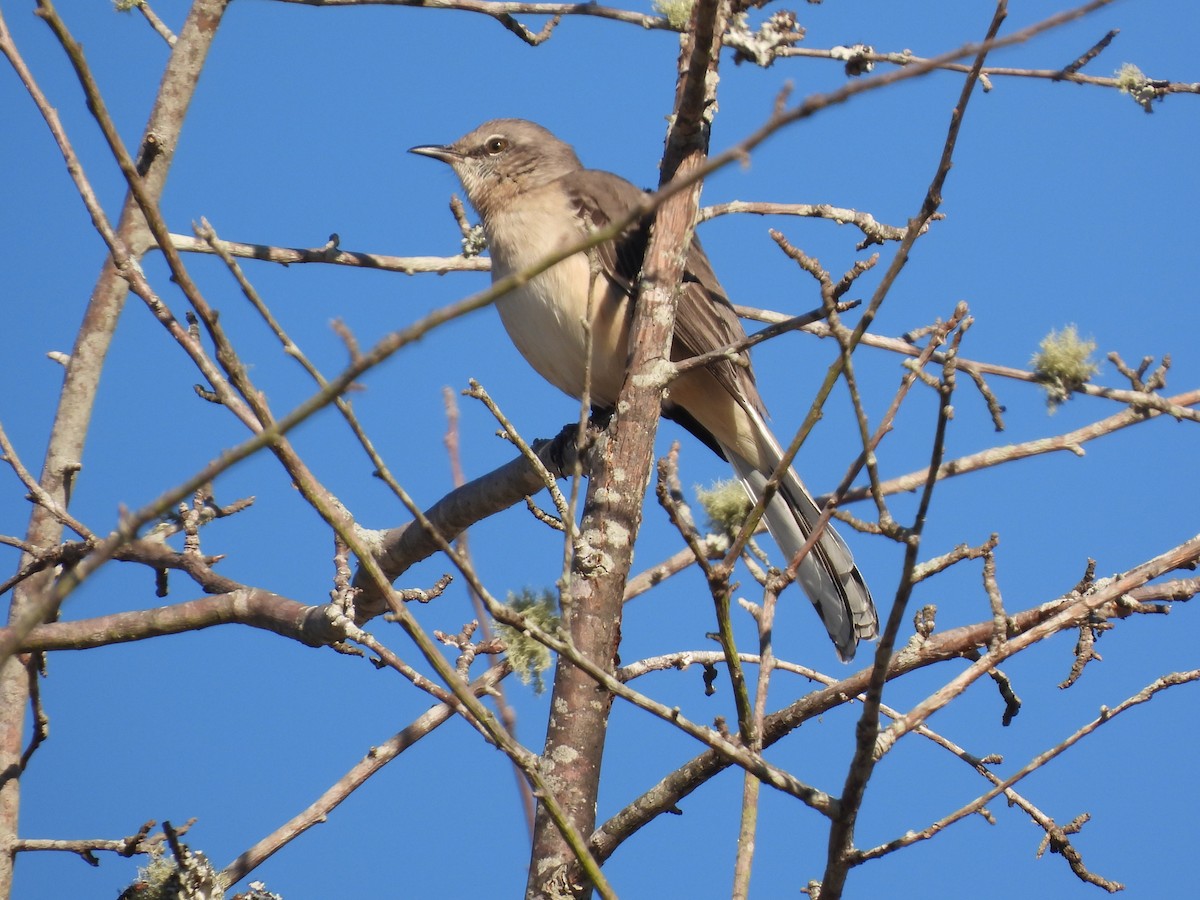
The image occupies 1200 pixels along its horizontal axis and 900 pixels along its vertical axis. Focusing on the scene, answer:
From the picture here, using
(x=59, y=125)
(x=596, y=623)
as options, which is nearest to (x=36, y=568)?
(x=59, y=125)

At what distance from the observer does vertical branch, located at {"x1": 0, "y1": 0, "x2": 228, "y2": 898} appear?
351 cm

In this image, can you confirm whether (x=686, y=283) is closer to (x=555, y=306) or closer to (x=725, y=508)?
(x=555, y=306)

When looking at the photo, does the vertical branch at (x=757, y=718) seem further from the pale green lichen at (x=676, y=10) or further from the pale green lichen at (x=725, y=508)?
the pale green lichen at (x=676, y=10)

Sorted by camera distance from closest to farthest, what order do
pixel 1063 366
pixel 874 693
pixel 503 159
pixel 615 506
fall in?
pixel 874 693, pixel 615 506, pixel 1063 366, pixel 503 159

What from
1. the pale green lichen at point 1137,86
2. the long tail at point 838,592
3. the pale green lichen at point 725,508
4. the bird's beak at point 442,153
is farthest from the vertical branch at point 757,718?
the bird's beak at point 442,153

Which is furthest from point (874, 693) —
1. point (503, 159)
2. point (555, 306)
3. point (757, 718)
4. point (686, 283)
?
point (503, 159)

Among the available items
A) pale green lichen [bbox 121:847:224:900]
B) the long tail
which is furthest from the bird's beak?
pale green lichen [bbox 121:847:224:900]

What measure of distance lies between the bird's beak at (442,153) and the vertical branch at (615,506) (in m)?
2.43

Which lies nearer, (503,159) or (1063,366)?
(1063,366)

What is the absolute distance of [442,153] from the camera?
5469mm

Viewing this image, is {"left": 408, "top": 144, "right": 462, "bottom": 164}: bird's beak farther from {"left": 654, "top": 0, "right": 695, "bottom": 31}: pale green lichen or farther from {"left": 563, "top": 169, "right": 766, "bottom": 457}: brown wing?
{"left": 654, "top": 0, "right": 695, "bottom": 31}: pale green lichen

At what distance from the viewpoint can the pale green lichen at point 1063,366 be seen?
153 inches

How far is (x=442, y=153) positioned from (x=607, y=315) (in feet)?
5.02

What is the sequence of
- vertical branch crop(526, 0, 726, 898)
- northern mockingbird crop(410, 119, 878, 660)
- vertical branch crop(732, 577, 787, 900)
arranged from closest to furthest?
vertical branch crop(732, 577, 787, 900)
vertical branch crop(526, 0, 726, 898)
northern mockingbird crop(410, 119, 878, 660)
